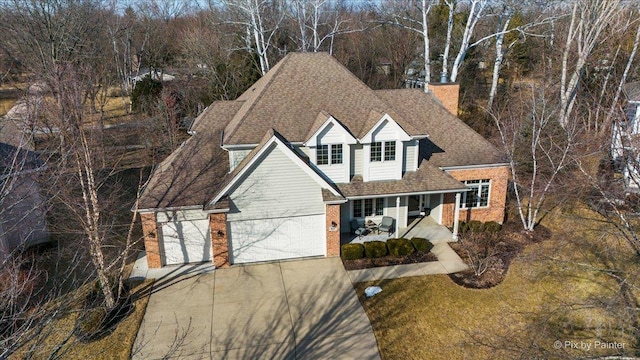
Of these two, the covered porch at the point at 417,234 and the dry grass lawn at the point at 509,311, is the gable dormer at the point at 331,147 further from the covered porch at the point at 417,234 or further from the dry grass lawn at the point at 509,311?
the dry grass lawn at the point at 509,311

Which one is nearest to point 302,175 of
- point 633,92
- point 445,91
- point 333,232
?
point 333,232

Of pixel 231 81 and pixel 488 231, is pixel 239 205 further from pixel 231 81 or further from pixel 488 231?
pixel 231 81

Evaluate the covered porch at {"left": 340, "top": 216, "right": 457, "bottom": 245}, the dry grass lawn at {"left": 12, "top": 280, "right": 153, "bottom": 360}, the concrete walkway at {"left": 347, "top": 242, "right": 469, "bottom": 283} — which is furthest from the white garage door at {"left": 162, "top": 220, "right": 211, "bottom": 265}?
the concrete walkway at {"left": 347, "top": 242, "right": 469, "bottom": 283}

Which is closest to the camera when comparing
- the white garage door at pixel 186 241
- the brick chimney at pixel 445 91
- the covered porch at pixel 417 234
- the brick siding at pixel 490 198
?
the white garage door at pixel 186 241

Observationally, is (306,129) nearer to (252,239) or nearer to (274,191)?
(274,191)

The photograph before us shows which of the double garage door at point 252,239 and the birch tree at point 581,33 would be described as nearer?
the double garage door at point 252,239

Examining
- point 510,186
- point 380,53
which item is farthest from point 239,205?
point 380,53

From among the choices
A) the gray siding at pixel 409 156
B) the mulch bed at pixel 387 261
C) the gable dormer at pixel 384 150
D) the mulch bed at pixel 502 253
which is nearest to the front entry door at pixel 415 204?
the gray siding at pixel 409 156

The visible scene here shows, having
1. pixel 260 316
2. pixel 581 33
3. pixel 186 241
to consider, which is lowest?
pixel 260 316
